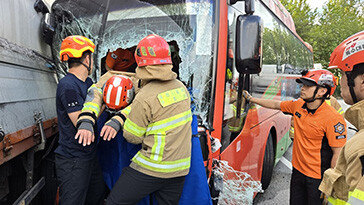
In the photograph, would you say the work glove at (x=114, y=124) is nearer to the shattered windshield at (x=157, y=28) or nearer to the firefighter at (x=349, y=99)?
the shattered windshield at (x=157, y=28)

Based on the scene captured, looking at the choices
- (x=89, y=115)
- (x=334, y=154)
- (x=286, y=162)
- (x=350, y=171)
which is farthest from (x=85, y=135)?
(x=286, y=162)

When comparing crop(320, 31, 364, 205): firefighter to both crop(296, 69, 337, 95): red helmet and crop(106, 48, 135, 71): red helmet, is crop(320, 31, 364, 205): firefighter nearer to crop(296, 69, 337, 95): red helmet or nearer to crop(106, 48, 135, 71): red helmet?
crop(296, 69, 337, 95): red helmet

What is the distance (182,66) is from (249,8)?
2.83 ft

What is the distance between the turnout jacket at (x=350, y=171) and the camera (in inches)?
38.1

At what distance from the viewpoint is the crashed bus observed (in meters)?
1.95

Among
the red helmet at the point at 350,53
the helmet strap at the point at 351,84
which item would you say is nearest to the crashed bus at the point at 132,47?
the red helmet at the point at 350,53

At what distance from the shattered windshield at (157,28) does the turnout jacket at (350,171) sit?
116 cm

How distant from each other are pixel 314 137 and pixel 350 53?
1375 mm

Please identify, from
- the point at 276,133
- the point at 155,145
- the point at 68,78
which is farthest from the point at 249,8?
the point at 276,133

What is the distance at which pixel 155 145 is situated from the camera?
5.73 feet

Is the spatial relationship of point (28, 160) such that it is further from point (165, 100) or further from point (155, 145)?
point (165, 100)

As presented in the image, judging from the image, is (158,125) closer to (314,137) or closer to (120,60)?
(120,60)

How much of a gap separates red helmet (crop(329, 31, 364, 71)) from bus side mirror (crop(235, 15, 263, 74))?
747 mm

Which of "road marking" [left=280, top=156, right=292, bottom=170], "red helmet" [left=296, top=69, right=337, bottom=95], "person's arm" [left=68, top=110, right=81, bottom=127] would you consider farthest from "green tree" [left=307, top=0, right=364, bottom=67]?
"person's arm" [left=68, top=110, right=81, bottom=127]
